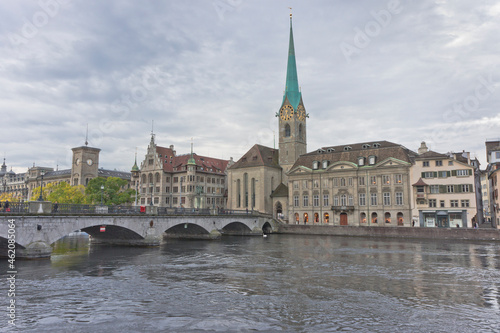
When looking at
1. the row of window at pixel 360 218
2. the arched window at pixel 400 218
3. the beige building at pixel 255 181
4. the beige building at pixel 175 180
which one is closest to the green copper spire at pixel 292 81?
the beige building at pixel 255 181

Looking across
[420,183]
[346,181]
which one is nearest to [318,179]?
[346,181]

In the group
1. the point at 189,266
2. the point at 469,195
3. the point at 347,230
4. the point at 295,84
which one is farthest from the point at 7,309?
the point at 295,84

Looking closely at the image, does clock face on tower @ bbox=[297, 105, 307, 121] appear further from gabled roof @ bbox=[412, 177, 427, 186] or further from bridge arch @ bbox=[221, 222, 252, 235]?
gabled roof @ bbox=[412, 177, 427, 186]

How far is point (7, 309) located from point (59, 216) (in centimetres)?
1726

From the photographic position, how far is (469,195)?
61.2m

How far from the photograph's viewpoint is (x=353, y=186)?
7375 centimetres

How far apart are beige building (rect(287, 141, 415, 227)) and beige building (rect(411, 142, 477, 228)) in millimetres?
2100

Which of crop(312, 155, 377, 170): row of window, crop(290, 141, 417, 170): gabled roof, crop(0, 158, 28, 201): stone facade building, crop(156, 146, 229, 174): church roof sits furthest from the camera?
crop(0, 158, 28, 201): stone facade building

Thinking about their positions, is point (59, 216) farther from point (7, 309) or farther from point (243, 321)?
point (243, 321)

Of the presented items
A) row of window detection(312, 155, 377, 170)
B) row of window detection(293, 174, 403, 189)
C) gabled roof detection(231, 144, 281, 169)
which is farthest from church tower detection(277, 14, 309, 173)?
row of window detection(293, 174, 403, 189)

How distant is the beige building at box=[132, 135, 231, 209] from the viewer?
314 ft

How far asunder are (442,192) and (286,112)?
44.7m

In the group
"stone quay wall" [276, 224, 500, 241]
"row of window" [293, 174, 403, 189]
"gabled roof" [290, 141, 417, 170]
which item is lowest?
"stone quay wall" [276, 224, 500, 241]

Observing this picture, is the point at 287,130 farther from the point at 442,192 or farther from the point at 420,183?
the point at 442,192
